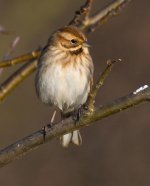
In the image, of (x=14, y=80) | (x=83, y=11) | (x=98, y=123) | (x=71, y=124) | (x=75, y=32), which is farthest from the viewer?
(x=98, y=123)

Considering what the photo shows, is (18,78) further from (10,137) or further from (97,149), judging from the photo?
(10,137)

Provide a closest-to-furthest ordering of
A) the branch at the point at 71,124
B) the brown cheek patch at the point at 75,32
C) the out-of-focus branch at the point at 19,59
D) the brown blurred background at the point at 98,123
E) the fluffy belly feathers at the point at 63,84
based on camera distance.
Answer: the branch at the point at 71,124, the out-of-focus branch at the point at 19,59, the brown cheek patch at the point at 75,32, the fluffy belly feathers at the point at 63,84, the brown blurred background at the point at 98,123

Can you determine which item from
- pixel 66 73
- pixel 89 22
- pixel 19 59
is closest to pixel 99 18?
pixel 89 22

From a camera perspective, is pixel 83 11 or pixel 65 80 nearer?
pixel 83 11

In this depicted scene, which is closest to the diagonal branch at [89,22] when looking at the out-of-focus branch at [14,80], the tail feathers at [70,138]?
the out-of-focus branch at [14,80]

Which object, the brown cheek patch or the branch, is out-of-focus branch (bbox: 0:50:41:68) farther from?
the branch

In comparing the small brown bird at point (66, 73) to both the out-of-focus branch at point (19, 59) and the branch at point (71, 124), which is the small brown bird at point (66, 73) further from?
the branch at point (71, 124)

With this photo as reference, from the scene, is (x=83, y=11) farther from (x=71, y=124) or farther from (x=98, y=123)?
(x=98, y=123)
